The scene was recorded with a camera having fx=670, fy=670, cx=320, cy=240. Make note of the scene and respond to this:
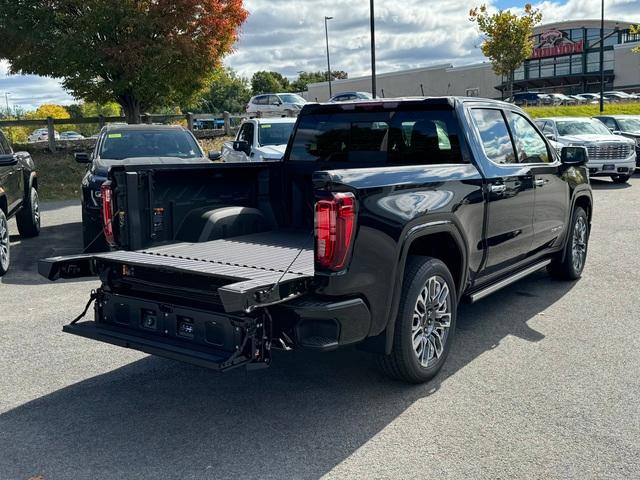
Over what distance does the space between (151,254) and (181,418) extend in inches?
44.0

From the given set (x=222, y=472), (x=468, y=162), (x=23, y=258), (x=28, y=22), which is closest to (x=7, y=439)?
(x=222, y=472)

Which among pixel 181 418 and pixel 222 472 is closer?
pixel 222 472

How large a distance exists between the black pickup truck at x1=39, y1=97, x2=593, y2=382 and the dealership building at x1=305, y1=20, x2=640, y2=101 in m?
67.5

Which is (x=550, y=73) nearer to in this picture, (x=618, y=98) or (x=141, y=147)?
(x=618, y=98)

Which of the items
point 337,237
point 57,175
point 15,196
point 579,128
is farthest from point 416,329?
point 57,175

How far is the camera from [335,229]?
12.3 ft

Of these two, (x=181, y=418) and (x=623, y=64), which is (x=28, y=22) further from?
(x=623, y=64)

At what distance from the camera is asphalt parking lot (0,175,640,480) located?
3561 millimetres

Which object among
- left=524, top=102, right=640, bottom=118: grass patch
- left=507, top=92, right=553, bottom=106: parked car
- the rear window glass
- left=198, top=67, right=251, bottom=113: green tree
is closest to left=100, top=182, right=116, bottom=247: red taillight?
the rear window glass

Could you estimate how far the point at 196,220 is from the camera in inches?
201

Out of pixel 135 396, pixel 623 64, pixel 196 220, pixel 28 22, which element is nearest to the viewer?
pixel 135 396

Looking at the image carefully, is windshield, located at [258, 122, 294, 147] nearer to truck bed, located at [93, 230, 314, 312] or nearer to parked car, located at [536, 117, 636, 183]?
parked car, located at [536, 117, 636, 183]

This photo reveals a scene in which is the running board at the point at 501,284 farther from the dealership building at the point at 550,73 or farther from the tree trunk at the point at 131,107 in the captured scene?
the dealership building at the point at 550,73

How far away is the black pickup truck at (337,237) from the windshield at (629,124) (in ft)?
50.2
